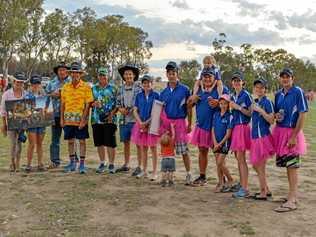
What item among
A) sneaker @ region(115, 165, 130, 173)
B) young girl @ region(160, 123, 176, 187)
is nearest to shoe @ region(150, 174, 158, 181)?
young girl @ region(160, 123, 176, 187)

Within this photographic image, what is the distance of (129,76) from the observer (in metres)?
9.01

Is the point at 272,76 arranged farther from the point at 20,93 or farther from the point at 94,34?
the point at 20,93

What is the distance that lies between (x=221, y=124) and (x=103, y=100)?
2.40 metres

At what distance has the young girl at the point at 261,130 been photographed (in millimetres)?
7000

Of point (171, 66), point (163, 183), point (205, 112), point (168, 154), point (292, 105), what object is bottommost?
point (163, 183)

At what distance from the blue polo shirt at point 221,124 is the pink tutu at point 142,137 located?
4.17 ft

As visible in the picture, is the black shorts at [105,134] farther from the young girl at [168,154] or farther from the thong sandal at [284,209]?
the thong sandal at [284,209]

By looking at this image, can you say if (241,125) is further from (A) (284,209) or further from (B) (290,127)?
(A) (284,209)

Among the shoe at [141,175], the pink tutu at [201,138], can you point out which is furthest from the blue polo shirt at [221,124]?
the shoe at [141,175]

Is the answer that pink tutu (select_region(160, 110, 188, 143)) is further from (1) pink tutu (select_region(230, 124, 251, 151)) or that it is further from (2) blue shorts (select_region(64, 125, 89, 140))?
(2) blue shorts (select_region(64, 125, 89, 140))

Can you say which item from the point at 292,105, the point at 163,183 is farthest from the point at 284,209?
the point at 163,183

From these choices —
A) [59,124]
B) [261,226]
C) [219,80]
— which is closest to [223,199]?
[261,226]

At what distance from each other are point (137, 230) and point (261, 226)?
4.81 feet

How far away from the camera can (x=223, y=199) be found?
731cm
